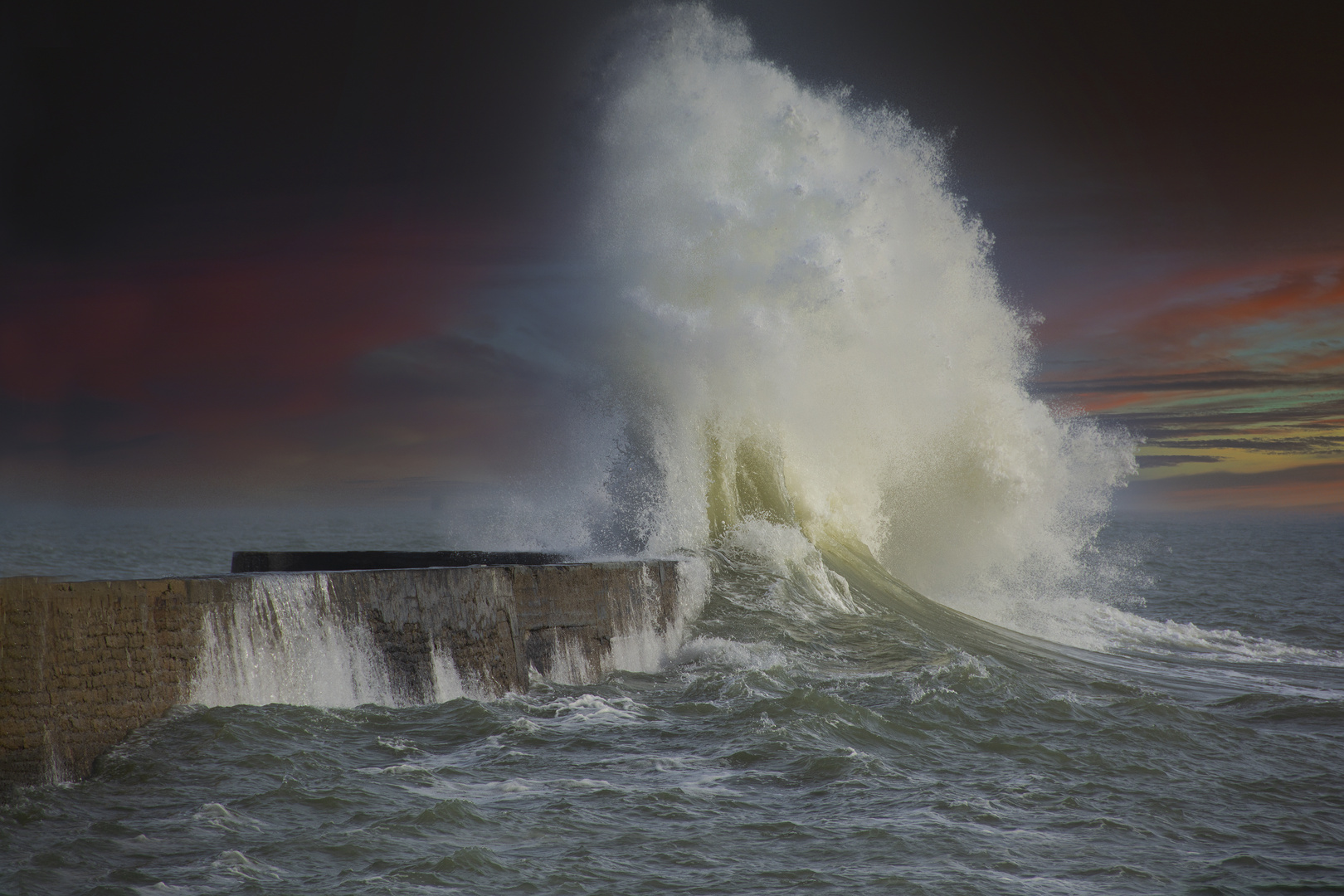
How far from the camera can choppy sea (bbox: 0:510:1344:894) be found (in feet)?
13.9

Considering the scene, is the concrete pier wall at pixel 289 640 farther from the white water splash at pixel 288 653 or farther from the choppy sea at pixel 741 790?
the choppy sea at pixel 741 790

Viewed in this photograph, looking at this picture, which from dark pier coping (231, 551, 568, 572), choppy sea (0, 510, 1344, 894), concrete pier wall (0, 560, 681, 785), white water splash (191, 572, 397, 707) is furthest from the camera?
dark pier coping (231, 551, 568, 572)

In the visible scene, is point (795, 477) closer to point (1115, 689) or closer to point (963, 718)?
point (1115, 689)

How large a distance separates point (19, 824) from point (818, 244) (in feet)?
34.4

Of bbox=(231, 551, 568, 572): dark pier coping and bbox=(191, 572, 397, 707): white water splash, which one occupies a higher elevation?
bbox=(231, 551, 568, 572): dark pier coping

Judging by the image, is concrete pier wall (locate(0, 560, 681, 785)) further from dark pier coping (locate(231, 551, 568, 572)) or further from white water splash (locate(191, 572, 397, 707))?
dark pier coping (locate(231, 551, 568, 572))

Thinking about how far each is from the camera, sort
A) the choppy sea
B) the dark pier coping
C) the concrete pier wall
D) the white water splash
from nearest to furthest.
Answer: the choppy sea
the concrete pier wall
the white water splash
the dark pier coping

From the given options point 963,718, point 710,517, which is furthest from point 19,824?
point 710,517

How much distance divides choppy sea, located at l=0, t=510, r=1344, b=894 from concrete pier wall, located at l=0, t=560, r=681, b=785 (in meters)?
0.18

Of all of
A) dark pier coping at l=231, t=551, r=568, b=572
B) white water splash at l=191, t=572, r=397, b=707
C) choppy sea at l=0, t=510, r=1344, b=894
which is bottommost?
choppy sea at l=0, t=510, r=1344, b=894

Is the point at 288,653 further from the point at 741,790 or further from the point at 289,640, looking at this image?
the point at 741,790

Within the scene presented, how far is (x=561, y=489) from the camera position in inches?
495

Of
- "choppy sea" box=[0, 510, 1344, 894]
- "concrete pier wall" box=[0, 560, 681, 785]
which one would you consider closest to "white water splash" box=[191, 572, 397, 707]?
"concrete pier wall" box=[0, 560, 681, 785]

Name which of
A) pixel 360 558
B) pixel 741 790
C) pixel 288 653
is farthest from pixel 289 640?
pixel 360 558
